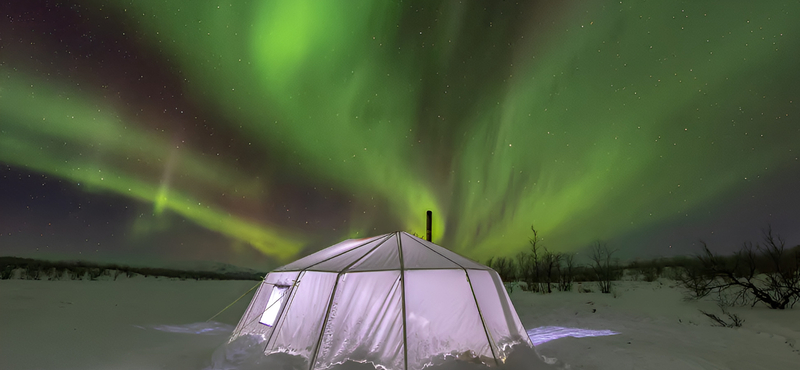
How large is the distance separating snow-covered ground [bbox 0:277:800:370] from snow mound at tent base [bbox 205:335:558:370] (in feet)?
0.08

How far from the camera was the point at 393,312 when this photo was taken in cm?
562

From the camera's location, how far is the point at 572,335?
8875mm

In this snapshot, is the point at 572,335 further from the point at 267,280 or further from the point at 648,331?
the point at 267,280

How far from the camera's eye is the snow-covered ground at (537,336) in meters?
6.19

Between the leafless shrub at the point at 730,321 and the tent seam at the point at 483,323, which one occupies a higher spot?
the tent seam at the point at 483,323

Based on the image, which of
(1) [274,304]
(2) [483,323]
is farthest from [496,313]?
(1) [274,304]

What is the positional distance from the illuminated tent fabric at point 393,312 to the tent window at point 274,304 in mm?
32

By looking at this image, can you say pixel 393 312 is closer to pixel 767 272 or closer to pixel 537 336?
pixel 537 336

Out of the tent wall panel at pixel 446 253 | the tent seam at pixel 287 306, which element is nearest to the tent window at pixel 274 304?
the tent seam at pixel 287 306

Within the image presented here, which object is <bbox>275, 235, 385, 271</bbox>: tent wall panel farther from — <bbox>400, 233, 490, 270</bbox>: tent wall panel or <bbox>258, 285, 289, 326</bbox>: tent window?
<bbox>400, 233, 490, 270</bbox>: tent wall panel

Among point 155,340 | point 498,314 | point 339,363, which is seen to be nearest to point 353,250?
point 339,363

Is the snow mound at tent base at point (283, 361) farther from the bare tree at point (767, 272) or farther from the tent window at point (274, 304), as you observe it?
the bare tree at point (767, 272)

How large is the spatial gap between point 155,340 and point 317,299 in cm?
504

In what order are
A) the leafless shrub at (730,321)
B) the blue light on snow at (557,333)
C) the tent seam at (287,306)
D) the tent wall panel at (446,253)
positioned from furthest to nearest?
the leafless shrub at (730,321) → the blue light on snow at (557,333) → the tent wall panel at (446,253) → the tent seam at (287,306)
